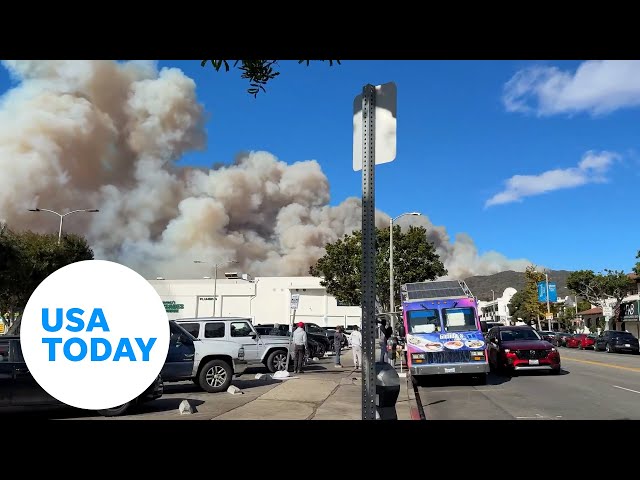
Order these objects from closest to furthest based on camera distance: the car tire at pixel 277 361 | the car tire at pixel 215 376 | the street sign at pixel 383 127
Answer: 1. the street sign at pixel 383 127
2. the car tire at pixel 215 376
3. the car tire at pixel 277 361

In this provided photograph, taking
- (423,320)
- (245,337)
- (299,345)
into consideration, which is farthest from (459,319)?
(245,337)

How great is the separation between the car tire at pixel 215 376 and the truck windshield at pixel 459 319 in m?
6.45

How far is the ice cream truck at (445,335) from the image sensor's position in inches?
637

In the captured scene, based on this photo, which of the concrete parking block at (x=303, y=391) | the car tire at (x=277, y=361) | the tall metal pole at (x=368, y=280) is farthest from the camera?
Answer: the car tire at (x=277, y=361)

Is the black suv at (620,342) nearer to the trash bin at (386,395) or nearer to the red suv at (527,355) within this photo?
the red suv at (527,355)

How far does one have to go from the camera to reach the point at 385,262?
43.9 meters

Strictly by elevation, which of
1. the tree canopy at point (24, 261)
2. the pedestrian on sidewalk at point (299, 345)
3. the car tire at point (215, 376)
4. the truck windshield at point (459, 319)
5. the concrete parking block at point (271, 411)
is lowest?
the concrete parking block at point (271, 411)

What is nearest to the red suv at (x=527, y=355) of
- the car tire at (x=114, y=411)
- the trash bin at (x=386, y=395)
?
the car tire at (x=114, y=411)

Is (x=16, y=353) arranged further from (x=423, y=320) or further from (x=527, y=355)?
(x=527, y=355)

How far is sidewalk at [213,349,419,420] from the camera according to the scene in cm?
1057

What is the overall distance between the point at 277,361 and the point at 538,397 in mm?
8752
